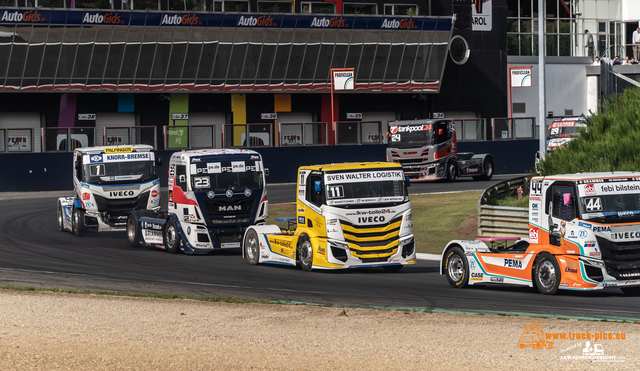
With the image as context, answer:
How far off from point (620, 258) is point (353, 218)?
17.3ft

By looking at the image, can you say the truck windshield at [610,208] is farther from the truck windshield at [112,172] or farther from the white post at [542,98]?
the truck windshield at [112,172]

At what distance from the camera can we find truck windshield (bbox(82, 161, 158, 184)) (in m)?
24.8

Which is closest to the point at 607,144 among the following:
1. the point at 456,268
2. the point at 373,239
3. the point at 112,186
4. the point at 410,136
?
the point at 373,239

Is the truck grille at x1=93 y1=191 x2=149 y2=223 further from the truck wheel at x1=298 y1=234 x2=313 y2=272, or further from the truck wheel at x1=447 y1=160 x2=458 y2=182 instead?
the truck wheel at x1=447 y1=160 x2=458 y2=182

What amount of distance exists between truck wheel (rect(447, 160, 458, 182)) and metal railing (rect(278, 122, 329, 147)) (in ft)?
24.2

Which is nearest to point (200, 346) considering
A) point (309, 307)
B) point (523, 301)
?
point (309, 307)

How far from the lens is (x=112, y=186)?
973 inches

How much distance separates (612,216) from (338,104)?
39637 millimetres

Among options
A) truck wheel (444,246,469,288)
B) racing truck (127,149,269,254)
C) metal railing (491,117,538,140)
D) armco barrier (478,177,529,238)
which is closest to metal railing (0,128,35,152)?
racing truck (127,149,269,254)

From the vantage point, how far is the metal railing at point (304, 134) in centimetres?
4400

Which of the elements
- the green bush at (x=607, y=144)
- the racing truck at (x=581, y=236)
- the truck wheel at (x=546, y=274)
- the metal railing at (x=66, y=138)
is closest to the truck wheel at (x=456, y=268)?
the racing truck at (x=581, y=236)

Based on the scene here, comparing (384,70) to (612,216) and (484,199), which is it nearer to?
(484,199)

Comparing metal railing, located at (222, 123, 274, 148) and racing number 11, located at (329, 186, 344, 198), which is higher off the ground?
metal railing, located at (222, 123, 274, 148)

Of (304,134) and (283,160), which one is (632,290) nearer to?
(283,160)
